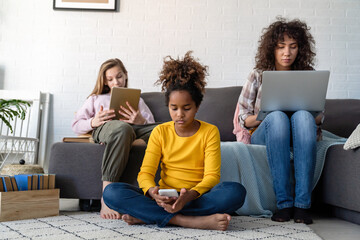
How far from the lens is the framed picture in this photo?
3248 mm

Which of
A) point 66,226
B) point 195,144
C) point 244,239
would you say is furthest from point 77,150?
point 244,239

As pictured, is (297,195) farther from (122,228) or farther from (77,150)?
(77,150)

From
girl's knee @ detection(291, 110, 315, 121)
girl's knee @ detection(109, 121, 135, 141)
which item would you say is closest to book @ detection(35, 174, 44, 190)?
girl's knee @ detection(109, 121, 135, 141)

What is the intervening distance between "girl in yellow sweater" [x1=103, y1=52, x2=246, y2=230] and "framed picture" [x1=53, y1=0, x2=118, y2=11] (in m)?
1.79

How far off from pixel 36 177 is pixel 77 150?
0.82 ft

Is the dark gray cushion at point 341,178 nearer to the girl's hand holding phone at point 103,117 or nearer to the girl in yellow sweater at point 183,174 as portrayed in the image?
the girl in yellow sweater at point 183,174

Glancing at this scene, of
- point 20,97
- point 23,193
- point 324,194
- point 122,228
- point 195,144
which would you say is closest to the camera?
point 122,228

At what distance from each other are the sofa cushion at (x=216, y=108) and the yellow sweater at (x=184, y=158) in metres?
0.93

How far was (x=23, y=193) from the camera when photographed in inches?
69.2

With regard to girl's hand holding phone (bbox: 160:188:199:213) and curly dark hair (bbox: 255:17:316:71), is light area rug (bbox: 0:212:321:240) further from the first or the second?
curly dark hair (bbox: 255:17:316:71)

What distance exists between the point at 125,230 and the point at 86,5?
7.71 ft

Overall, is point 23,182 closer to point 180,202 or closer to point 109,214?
point 109,214

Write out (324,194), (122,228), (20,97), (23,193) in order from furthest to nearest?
1. (20,97)
2. (324,194)
3. (23,193)
4. (122,228)

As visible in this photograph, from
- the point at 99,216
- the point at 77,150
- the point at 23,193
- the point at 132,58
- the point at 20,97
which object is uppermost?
the point at 132,58
